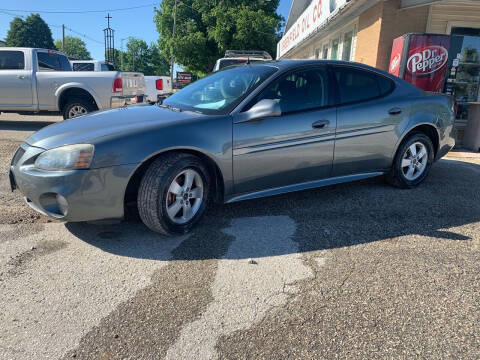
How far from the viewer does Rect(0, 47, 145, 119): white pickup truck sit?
28.8 feet

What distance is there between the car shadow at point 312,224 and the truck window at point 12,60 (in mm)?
7614

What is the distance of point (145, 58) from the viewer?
3716 inches

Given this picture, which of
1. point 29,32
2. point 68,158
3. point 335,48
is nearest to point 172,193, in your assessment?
point 68,158

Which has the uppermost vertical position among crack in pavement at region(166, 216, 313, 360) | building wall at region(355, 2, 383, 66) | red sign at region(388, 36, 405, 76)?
building wall at region(355, 2, 383, 66)

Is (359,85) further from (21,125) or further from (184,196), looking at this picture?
(21,125)

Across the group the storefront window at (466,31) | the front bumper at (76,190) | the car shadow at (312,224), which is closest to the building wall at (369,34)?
the storefront window at (466,31)

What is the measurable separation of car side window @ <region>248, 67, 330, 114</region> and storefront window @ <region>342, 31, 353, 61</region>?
25.6ft

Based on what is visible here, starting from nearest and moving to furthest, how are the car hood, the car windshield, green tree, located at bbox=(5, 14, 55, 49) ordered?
the car hood, the car windshield, green tree, located at bbox=(5, 14, 55, 49)

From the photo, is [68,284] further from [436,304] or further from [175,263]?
[436,304]

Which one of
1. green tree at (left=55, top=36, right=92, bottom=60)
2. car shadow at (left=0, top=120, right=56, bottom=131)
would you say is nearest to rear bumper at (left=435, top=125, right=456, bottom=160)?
car shadow at (left=0, top=120, right=56, bottom=131)

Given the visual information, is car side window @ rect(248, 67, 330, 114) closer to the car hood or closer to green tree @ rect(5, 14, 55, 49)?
the car hood

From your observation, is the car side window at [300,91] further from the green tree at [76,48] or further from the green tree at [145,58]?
the green tree at [76,48]

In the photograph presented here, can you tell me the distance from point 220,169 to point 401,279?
1705 mm

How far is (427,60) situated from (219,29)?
902 inches
